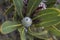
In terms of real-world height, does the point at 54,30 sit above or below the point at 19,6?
below

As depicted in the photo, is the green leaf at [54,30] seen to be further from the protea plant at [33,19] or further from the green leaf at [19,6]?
the green leaf at [19,6]

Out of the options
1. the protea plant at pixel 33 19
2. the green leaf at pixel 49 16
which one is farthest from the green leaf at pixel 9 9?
the green leaf at pixel 49 16

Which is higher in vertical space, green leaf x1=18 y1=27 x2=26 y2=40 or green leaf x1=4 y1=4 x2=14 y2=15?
green leaf x1=4 y1=4 x2=14 y2=15

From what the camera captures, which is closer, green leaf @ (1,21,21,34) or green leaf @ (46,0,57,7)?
green leaf @ (1,21,21,34)

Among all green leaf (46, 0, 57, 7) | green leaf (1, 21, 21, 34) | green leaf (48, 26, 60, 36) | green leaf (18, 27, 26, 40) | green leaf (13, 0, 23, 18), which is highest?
green leaf (13, 0, 23, 18)

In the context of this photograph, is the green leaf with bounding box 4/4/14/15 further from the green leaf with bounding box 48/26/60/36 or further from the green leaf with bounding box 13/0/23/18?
the green leaf with bounding box 48/26/60/36

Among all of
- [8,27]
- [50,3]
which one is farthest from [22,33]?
[50,3]

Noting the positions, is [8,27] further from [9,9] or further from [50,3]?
[50,3]

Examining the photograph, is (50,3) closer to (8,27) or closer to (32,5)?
(32,5)

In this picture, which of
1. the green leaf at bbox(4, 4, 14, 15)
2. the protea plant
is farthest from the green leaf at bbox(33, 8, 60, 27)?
the green leaf at bbox(4, 4, 14, 15)
